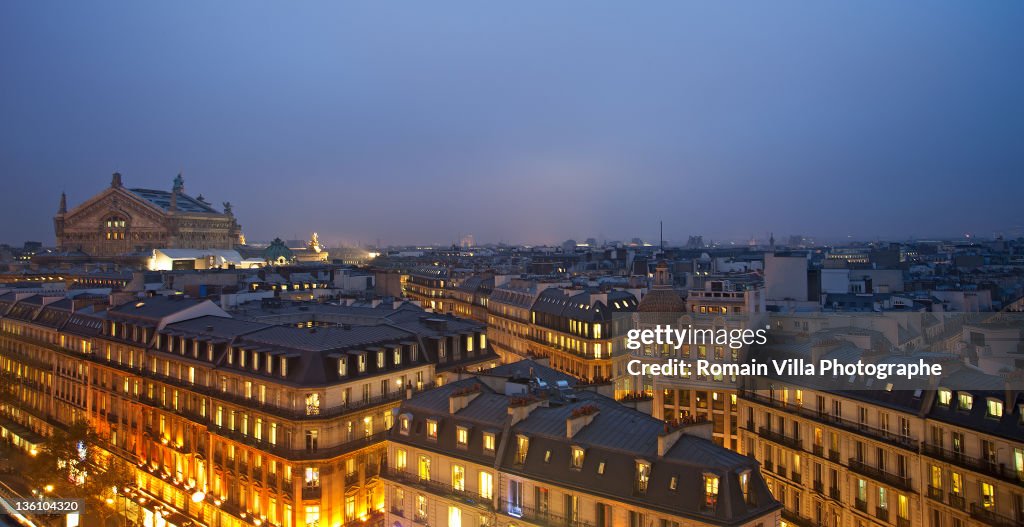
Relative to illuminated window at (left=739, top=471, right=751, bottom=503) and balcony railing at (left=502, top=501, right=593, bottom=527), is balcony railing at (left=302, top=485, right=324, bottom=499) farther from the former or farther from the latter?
illuminated window at (left=739, top=471, right=751, bottom=503)

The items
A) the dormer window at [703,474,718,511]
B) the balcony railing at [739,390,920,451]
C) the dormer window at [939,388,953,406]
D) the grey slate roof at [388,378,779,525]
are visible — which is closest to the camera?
the dormer window at [703,474,718,511]

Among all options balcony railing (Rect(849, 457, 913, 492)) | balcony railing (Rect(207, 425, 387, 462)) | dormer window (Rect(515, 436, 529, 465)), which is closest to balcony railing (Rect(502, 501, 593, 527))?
dormer window (Rect(515, 436, 529, 465))

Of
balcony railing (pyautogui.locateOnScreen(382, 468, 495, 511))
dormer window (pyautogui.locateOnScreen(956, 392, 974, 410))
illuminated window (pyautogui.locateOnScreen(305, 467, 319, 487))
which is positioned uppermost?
dormer window (pyautogui.locateOnScreen(956, 392, 974, 410))

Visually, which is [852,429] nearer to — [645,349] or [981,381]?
[981,381]

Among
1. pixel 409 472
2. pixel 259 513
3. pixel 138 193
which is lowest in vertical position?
pixel 259 513

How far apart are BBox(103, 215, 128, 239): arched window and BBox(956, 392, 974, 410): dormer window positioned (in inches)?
7436

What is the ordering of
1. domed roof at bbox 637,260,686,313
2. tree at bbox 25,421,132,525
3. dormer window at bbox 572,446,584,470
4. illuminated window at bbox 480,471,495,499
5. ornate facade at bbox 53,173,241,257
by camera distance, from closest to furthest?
dormer window at bbox 572,446,584,470 < illuminated window at bbox 480,471,495,499 < tree at bbox 25,421,132,525 < domed roof at bbox 637,260,686,313 < ornate facade at bbox 53,173,241,257

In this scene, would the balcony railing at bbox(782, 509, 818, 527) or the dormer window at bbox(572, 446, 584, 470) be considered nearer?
the dormer window at bbox(572, 446, 584, 470)

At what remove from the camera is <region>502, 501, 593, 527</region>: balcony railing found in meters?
29.6

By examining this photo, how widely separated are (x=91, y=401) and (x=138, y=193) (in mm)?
147804

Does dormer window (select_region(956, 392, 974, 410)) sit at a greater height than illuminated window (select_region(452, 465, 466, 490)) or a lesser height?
greater

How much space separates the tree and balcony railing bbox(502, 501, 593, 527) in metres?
30.6

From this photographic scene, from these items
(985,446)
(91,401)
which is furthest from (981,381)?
(91,401)

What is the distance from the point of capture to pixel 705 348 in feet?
186
